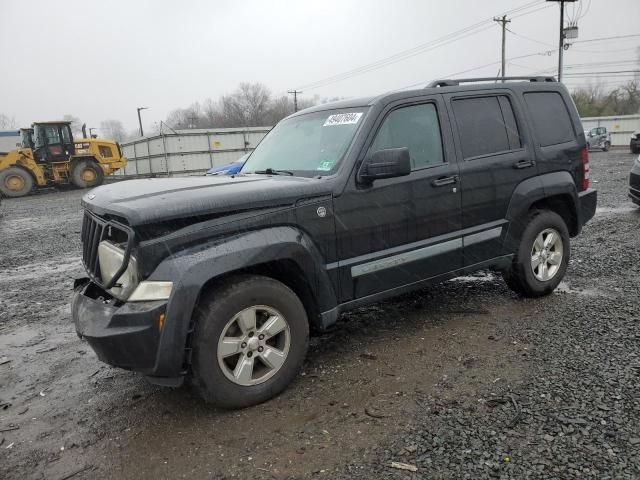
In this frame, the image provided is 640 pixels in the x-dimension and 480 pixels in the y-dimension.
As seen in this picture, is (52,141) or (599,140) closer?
(52,141)

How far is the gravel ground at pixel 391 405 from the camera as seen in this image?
8.46 feet

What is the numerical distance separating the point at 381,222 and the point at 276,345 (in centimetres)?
119

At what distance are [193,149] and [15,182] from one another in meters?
9.87

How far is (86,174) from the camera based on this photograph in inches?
942

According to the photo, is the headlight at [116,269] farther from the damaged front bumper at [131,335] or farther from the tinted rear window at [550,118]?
the tinted rear window at [550,118]

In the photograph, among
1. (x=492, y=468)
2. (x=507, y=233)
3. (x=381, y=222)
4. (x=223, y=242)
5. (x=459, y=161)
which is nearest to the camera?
(x=492, y=468)

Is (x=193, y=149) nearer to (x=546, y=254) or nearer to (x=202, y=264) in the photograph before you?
(x=546, y=254)

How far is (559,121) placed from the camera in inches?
192

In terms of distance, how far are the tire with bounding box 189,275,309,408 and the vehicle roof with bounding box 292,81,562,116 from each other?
1691 millimetres

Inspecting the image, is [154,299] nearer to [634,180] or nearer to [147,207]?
[147,207]

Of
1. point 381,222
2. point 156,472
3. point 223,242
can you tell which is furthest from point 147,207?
point 381,222

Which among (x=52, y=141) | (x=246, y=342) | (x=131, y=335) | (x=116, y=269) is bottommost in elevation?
(x=246, y=342)

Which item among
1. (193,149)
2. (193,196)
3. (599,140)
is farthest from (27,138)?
(599,140)

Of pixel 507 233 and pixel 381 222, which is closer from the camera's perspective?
pixel 381 222
